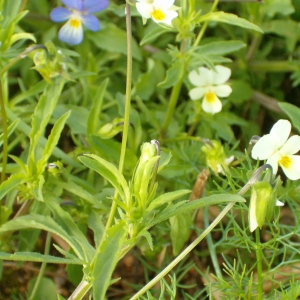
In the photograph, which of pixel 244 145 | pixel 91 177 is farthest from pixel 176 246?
pixel 244 145

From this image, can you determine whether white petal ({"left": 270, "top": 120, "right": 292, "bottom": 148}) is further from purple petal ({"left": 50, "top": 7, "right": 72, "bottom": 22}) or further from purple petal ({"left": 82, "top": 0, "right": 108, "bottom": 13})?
purple petal ({"left": 50, "top": 7, "right": 72, "bottom": 22})

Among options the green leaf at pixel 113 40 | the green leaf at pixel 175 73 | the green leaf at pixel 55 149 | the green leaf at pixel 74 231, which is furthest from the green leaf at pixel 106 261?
the green leaf at pixel 113 40

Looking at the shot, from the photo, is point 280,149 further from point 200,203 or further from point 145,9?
point 145,9

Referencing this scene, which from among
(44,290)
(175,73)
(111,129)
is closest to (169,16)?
(175,73)

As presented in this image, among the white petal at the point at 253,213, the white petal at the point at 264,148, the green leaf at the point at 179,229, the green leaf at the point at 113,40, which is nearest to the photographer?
the white petal at the point at 253,213

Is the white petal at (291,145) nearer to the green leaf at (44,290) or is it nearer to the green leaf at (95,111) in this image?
the green leaf at (95,111)

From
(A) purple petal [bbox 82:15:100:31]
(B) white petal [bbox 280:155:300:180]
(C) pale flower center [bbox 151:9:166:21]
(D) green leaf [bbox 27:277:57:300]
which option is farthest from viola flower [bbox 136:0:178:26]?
(D) green leaf [bbox 27:277:57:300]
